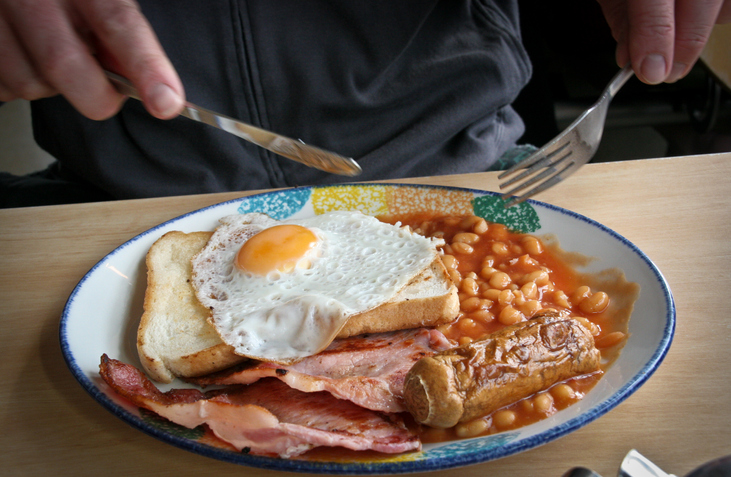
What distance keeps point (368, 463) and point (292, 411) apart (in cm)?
25

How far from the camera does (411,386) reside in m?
1.03

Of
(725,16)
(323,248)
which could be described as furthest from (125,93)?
(725,16)

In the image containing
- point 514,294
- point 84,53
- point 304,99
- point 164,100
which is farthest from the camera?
point 304,99

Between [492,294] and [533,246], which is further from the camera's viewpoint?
[533,246]

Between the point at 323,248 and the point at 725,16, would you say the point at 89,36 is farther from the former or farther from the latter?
the point at 725,16

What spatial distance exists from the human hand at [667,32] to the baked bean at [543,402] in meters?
0.95

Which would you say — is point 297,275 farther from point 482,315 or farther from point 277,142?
point 482,315

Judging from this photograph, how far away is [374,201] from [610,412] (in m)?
1.06

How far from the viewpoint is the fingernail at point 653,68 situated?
1.44 meters

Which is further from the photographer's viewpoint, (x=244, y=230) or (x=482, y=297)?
(x=244, y=230)

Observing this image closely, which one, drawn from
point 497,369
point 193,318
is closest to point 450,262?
point 497,369

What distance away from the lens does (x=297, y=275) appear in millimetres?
1513

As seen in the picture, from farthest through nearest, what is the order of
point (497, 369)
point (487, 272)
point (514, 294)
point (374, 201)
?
point (374, 201)
point (487, 272)
point (514, 294)
point (497, 369)

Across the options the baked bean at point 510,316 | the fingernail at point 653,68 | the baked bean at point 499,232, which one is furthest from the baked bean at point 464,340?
the fingernail at point 653,68
